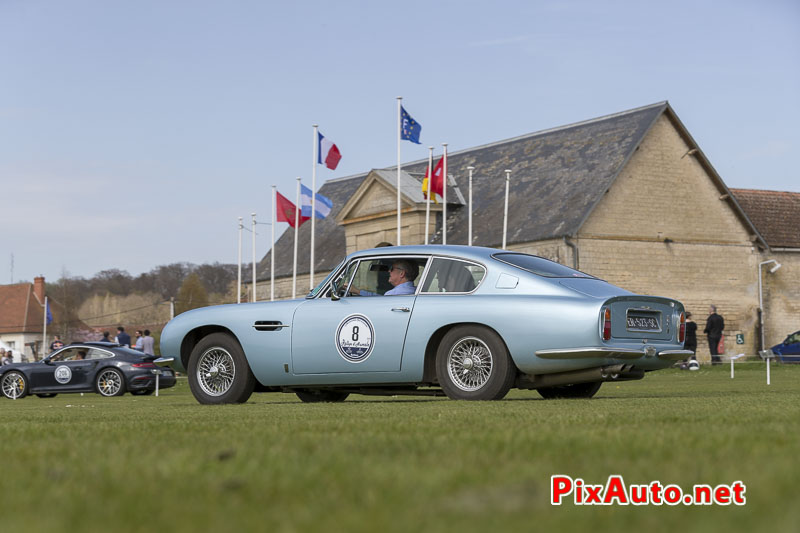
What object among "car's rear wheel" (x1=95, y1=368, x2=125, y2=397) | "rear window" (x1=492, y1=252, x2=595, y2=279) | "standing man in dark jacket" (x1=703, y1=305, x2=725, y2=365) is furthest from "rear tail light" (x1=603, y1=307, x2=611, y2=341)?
"standing man in dark jacket" (x1=703, y1=305, x2=725, y2=365)

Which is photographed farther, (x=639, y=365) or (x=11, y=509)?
(x=639, y=365)

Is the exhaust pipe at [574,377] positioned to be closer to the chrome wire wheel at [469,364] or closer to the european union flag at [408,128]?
the chrome wire wheel at [469,364]

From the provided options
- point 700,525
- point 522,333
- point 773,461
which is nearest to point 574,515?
point 700,525

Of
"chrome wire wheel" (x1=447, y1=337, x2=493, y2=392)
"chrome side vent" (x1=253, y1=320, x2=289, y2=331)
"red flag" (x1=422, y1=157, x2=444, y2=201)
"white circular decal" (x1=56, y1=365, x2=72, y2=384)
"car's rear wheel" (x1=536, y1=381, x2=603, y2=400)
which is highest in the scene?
"red flag" (x1=422, y1=157, x2=444, y2=201)

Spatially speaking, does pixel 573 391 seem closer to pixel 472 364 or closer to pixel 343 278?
pixel 472 364

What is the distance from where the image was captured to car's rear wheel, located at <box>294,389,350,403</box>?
1223cm

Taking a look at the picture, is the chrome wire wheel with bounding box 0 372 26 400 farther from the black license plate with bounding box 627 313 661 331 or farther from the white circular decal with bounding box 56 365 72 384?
the black license plate with bounding box 627 313 661 331

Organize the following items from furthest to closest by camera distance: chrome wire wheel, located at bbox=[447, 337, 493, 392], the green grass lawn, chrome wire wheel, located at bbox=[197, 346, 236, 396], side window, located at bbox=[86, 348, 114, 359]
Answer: side window, located at bbox=[86, 348, 114, 359] → chrome wire wheel, located at bbox=[197, 346, 236, 396] → chrome wire wheel, located at bbox=[447, 337, 493, 392] → the green grass lawn

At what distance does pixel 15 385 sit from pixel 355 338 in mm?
16219

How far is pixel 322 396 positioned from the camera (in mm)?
12273

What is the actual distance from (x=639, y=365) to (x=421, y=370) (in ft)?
6.81

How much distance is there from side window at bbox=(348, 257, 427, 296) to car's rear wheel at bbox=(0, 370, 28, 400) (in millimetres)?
15577

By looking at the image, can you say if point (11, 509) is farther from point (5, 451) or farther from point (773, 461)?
point (773, 461)

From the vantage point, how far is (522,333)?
398 inches
